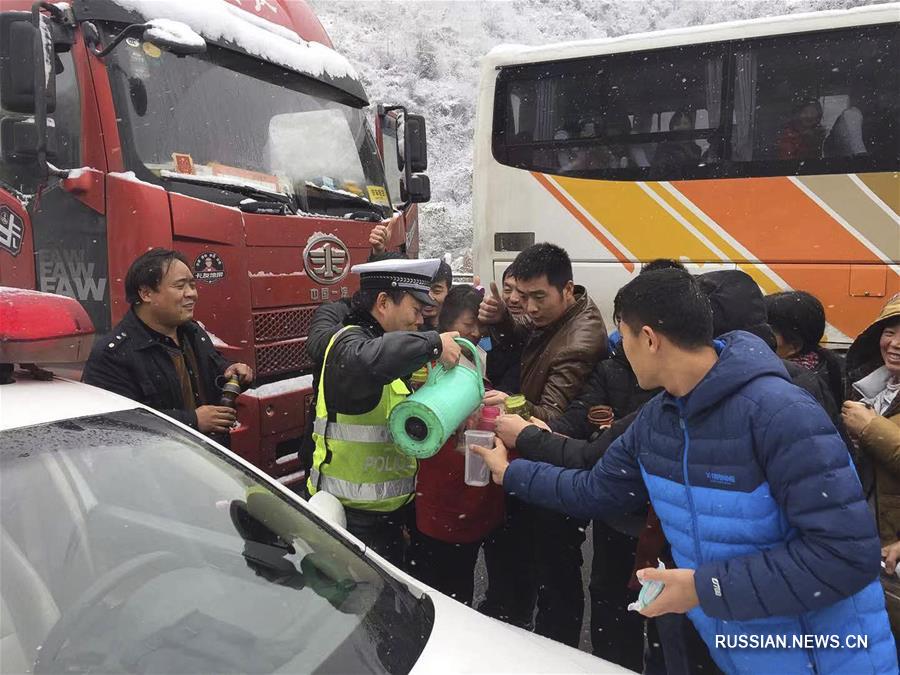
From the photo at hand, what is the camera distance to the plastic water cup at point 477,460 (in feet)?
7.19

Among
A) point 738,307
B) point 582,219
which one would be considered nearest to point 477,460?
point 738,307

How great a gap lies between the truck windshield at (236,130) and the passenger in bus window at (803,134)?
2.82 meters

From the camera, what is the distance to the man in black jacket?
2.70m

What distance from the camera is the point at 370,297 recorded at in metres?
2.33

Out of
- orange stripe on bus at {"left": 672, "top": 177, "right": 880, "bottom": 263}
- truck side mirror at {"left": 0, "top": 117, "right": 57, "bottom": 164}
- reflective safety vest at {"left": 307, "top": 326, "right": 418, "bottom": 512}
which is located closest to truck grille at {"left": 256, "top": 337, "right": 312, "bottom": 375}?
truck side mirror at {"left": 0, "top": 117, "right": 57, "bottom": 164}

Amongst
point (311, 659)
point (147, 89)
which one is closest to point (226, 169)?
point (147, 89)

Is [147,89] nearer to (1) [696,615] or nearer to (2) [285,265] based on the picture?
(2) [285,265]

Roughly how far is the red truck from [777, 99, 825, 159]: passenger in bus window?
3010mm

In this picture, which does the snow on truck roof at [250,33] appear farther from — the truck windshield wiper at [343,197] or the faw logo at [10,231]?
the faw logo at [10,231]

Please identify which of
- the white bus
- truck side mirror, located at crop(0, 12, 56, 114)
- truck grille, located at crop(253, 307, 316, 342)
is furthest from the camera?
the white bus

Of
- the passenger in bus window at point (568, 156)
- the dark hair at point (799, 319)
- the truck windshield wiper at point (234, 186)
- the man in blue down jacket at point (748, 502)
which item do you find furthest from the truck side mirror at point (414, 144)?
the man in blue down jacket at point (748, 502)

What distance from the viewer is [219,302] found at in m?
3.55

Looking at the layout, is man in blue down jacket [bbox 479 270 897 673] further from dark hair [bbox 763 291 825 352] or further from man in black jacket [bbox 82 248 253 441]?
man in black jacket [bbox 82 248 253 441]

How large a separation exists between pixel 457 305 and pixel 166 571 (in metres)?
1.65
